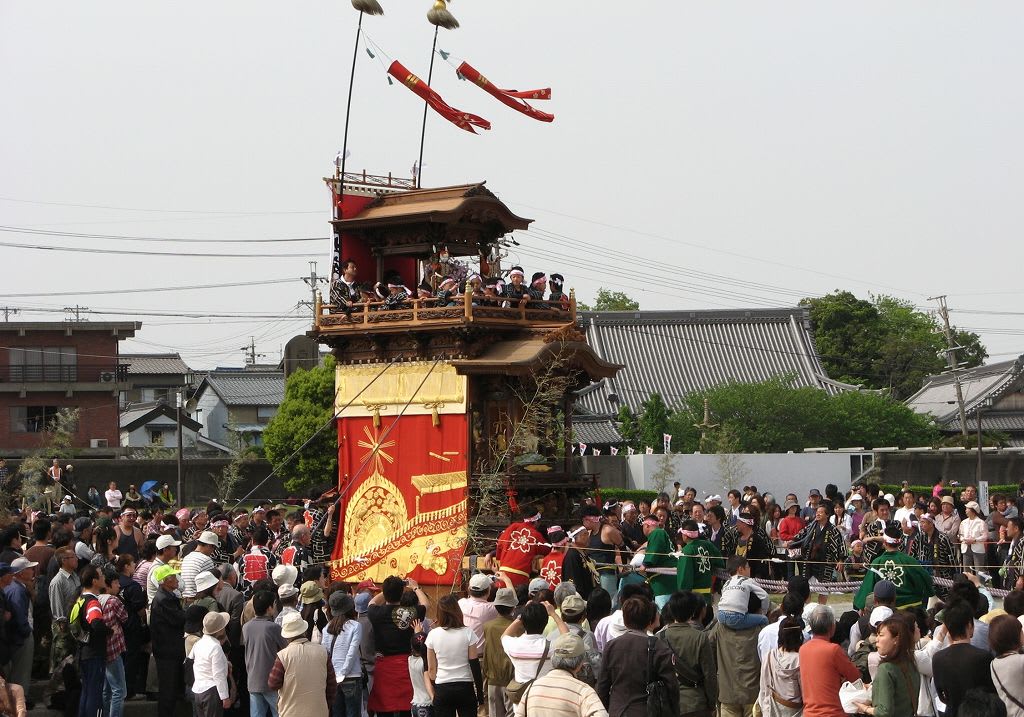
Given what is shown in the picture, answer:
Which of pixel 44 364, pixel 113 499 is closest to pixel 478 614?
pixel 113 499

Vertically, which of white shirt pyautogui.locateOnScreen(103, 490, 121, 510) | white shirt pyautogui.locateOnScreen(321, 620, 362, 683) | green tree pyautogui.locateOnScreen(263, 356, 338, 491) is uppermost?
green tree pyautogui.locateOnScreen(263, 356, 338, 491)

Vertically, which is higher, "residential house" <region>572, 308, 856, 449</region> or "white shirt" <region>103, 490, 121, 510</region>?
"residential house" <region>572, 308, 856, 449</region>

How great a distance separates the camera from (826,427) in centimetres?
4078

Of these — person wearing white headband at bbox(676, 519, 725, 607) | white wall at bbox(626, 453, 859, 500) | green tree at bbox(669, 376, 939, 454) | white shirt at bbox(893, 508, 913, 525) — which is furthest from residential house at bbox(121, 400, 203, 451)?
person wearing white headband at bbox(676, 519, 725, 607)

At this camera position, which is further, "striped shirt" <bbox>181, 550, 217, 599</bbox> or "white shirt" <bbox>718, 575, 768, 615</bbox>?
"striped shirt" <bbox>181, 550, 217, 599</bbox>

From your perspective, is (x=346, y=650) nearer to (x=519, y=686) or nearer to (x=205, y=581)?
(x=205, y=581)

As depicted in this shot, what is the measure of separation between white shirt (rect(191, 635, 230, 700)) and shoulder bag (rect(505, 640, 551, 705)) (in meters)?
2.58

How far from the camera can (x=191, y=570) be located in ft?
41.4

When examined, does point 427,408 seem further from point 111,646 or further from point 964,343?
point 964,343

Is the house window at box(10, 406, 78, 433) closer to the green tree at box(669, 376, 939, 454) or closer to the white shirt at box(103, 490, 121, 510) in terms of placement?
the white shirt at box(103, 490, 121, 510)

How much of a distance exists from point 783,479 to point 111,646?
2359cm

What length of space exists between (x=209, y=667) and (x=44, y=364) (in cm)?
4062

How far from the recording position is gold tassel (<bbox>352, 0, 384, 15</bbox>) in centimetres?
2319

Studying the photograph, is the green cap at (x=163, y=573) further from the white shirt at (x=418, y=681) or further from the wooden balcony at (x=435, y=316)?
the wooden balcony at (x=435, y=316)
